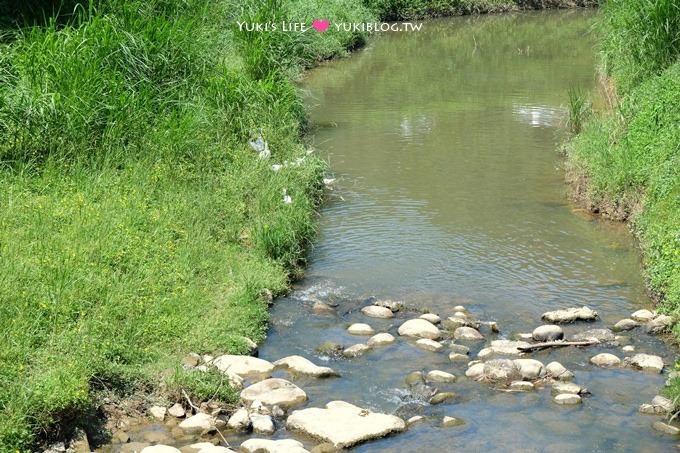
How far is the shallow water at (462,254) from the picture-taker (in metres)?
6.40

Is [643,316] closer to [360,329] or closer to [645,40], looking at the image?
[360,329]

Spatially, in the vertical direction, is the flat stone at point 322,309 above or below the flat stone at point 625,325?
below

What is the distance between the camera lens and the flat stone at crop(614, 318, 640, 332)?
783 centimetres

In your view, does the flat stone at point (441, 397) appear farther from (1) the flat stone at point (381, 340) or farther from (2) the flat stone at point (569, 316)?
(2) the flat stone at point (569, 316)

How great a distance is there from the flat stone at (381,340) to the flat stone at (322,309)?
2.52ft

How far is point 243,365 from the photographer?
702 centimetres

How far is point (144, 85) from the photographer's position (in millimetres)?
10617

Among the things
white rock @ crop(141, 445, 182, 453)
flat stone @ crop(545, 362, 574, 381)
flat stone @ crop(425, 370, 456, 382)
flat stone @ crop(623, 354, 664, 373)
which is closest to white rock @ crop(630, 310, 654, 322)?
flat stone @ crop(623, 354, 664, 373)

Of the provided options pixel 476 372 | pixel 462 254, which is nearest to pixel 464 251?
pixel 462 254

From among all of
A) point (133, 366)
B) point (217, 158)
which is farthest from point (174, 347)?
point (217, 158)

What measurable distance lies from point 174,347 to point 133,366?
1.67 ft

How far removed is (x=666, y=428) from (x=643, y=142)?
5.04 m

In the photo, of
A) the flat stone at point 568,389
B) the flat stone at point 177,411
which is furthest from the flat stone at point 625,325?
the flat stone at point 177,411

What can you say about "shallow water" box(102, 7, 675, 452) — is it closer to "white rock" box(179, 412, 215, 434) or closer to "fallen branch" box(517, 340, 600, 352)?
"fallen branch" box(517, 340, 600, 352)
